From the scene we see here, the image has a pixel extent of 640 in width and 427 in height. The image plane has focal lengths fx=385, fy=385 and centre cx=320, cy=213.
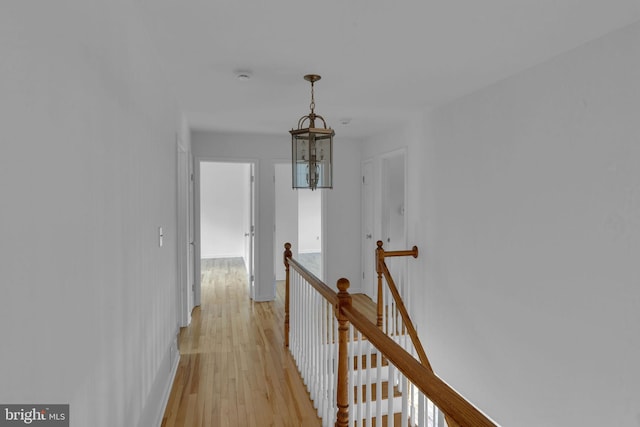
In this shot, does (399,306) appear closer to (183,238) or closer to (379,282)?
(379,282)

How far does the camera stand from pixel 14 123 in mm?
824

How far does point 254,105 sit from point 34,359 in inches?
127

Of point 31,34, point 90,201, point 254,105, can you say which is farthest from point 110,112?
point 254,105

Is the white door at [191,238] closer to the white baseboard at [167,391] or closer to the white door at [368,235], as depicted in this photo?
the white baseboard at [167,391]

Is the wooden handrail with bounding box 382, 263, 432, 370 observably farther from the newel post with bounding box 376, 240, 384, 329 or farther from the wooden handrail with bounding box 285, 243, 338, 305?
the wooden handrail with bounding box 285, 243, 338, 305

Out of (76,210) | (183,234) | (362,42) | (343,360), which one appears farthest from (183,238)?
(76,210)

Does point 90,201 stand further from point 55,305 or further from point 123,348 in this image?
point 123,348

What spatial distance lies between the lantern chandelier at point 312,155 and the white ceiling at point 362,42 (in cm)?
44

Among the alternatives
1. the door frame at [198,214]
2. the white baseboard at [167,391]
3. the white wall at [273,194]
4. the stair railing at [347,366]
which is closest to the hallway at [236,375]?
the white baseboard at [167,391]

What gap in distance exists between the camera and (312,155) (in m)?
2.85

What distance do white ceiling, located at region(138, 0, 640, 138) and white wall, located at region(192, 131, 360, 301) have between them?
5.30 ft

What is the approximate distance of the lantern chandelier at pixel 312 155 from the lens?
2816mm

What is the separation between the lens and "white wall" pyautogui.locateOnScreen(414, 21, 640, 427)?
6.89 ft

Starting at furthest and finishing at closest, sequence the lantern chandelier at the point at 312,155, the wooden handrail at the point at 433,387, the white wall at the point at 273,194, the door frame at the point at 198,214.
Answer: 1. the white wall at the point at 273,194
2. the door frame at the point at 198,214
3. the lantern chandelier at the point at 312,155
4. the wooden handrail at the point at 433,387
